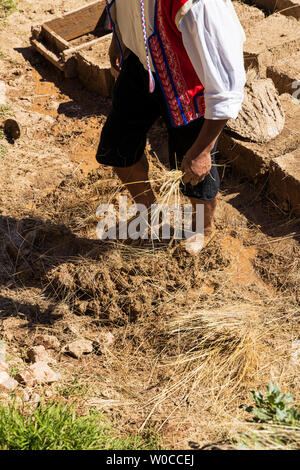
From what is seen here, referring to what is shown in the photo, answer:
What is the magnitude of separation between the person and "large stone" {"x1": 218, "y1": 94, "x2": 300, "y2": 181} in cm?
78

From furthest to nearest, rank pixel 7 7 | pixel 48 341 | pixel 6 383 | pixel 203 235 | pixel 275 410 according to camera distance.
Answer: pixel 7 7 < pixel 203 235 < pixel 48 341 < pixel 6 383 < pixel 275 410

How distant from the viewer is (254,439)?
247 centimetres

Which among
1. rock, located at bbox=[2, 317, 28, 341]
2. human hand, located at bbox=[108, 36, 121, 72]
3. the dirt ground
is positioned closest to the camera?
the dirt ground

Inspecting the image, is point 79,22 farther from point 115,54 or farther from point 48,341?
point 48,341

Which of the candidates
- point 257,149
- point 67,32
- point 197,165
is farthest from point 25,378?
point 67,32

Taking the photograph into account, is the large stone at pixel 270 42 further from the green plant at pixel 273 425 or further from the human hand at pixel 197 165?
the green plant at pixel 273 425

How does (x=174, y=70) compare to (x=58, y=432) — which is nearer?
(x=58, y=432)

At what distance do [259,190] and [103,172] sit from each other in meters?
1.22

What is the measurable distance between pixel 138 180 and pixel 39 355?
1289 mm

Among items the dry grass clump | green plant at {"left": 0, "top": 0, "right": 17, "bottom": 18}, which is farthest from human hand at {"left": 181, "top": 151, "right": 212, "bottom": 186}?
green plant at {"left": 0, "top": 0, "right": 17, "bottom": 18}

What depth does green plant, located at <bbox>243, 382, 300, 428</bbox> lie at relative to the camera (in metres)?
2.52

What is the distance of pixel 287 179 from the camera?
4176 millimetres

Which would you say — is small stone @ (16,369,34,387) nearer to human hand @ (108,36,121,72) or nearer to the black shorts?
the black shorts

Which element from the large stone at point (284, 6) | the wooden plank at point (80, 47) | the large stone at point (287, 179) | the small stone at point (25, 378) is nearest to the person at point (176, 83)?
the large stone at point (287, 179)
